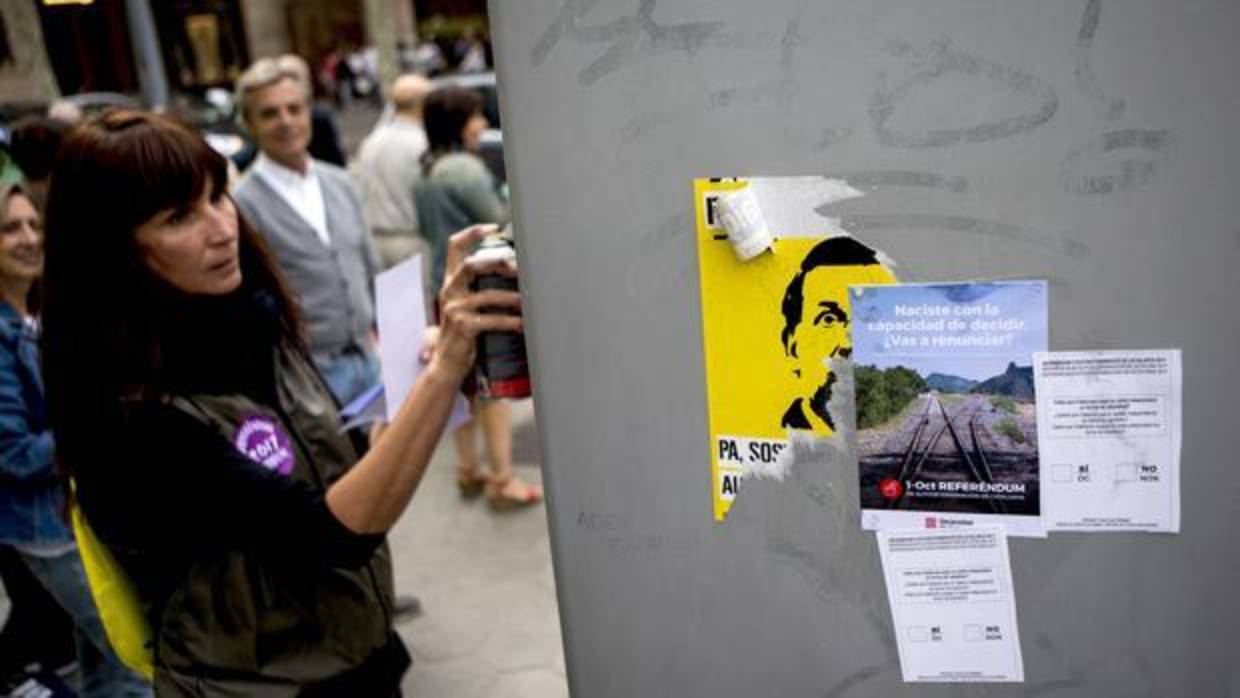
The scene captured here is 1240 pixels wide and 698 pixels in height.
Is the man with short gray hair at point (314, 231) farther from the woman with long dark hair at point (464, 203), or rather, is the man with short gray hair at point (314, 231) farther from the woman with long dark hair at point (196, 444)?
the woman with long dark hair at point (196, 444)

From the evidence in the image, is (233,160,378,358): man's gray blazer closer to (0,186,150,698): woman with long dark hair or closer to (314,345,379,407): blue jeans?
(314,345,379,407): blue jeans

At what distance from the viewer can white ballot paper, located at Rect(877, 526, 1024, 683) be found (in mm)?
923

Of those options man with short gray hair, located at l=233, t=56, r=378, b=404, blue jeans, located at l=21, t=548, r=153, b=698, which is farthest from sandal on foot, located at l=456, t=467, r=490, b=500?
blue jeans, located at l=21, t=548, r=153, b=698

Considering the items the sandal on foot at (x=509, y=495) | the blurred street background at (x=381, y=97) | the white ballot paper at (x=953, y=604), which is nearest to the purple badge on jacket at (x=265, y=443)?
the white ballot paper at (x=953, y=604)

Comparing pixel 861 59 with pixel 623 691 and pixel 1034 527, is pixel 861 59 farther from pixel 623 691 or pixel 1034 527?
pixel 623 691

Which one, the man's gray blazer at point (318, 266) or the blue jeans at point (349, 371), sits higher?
the man's gray blazer at point (318, 266)

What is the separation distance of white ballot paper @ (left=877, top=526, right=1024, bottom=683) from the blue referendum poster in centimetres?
2

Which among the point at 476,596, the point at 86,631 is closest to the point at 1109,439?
the point at 86,631

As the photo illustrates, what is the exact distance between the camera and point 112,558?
1.71m

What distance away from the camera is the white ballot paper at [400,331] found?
1.48 meters

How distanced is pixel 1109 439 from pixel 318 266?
9.64 feet

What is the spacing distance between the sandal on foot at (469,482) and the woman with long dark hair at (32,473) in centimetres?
200

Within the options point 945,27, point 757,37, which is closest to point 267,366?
point 757,37

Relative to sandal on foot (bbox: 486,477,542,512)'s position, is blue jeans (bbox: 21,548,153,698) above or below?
above
